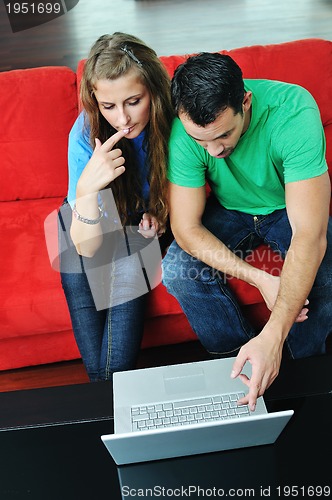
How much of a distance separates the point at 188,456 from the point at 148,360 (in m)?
0.79

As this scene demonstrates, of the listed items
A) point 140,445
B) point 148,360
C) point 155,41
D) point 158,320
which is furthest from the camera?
Answer: point 155,41

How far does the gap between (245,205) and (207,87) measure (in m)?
0.47

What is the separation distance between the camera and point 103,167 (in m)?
1.54

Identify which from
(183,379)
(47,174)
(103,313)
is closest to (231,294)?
(103,313)

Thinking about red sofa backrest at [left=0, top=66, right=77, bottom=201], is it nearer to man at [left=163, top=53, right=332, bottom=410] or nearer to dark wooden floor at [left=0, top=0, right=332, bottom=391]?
man at [left=163, top=53, right=332, bottom=410]

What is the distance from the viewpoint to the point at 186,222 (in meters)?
1.65

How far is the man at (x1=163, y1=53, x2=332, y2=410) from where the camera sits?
54.6 inches

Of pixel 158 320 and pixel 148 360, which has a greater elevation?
pixel 158 320

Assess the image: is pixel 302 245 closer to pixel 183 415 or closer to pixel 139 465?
pixel 183 415

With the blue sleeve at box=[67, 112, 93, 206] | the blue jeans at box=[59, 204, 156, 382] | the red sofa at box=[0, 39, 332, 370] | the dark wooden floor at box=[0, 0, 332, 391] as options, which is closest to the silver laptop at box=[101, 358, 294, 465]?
the blue jeans at box=[59, 204, 156, 382]

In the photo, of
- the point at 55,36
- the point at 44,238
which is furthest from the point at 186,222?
the point at 55,36

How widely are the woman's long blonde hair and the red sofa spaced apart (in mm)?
262

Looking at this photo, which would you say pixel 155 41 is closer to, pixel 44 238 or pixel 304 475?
pixel 44 238

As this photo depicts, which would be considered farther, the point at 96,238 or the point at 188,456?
the point at 96,238
